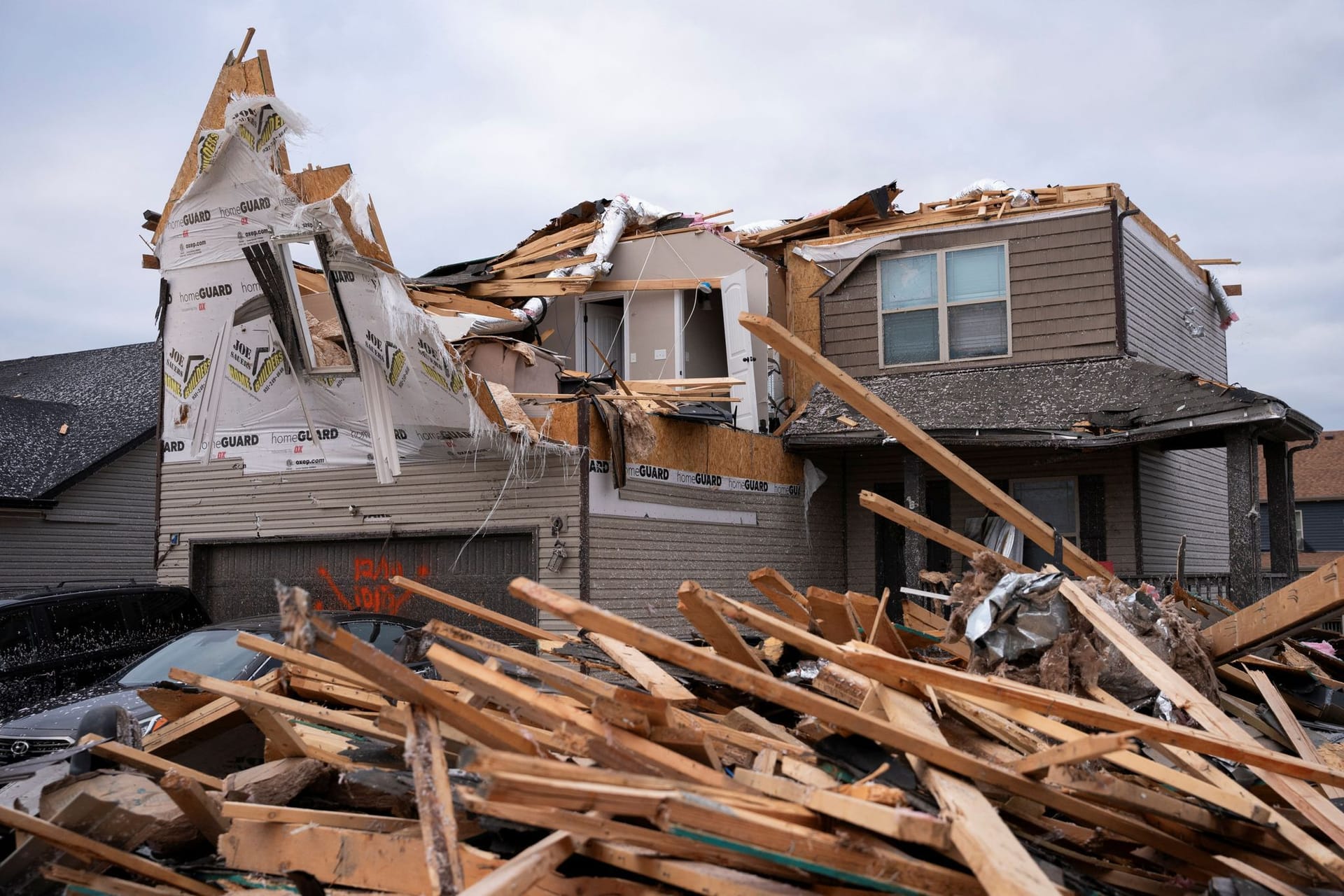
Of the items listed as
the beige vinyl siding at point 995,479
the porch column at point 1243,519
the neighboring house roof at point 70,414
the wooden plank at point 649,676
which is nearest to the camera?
the wooden plank at point 649,676

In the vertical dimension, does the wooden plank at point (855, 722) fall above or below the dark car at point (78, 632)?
above

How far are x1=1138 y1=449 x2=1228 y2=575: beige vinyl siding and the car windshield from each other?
10463 millimetres

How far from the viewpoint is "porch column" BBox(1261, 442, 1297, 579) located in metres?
13.8

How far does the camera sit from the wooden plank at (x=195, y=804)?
452 cm

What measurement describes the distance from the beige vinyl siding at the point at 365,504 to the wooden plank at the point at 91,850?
25.1 ft

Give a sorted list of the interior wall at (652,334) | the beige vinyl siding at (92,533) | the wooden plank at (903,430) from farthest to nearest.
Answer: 1. the beige vinyl siding at (92,533)
2. the interior wall at (652,334)
3. the wooden plank at (903,430)

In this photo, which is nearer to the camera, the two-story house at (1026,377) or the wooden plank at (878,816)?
the wooden plank at (878,816)

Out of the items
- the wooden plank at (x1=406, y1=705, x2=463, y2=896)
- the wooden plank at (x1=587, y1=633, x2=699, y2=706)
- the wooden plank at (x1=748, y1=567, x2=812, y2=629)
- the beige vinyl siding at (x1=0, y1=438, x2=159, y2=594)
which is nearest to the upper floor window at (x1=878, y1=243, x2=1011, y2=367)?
the wooden plank at (x1=748, y1=567, x2=812, y2=629)

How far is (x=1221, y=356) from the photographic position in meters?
19.0

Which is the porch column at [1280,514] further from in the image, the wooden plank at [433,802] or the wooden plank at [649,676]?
the wooden plank at [433,802]

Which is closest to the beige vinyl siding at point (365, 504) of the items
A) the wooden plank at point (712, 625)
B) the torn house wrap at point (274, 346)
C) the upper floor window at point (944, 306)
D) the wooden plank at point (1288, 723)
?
the torn house wrap at point (274, 346)

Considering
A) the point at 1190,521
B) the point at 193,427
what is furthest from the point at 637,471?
the point at 1190,521

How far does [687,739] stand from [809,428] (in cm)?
1077

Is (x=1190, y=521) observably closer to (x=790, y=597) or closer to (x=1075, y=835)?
(x=790, y=597)
